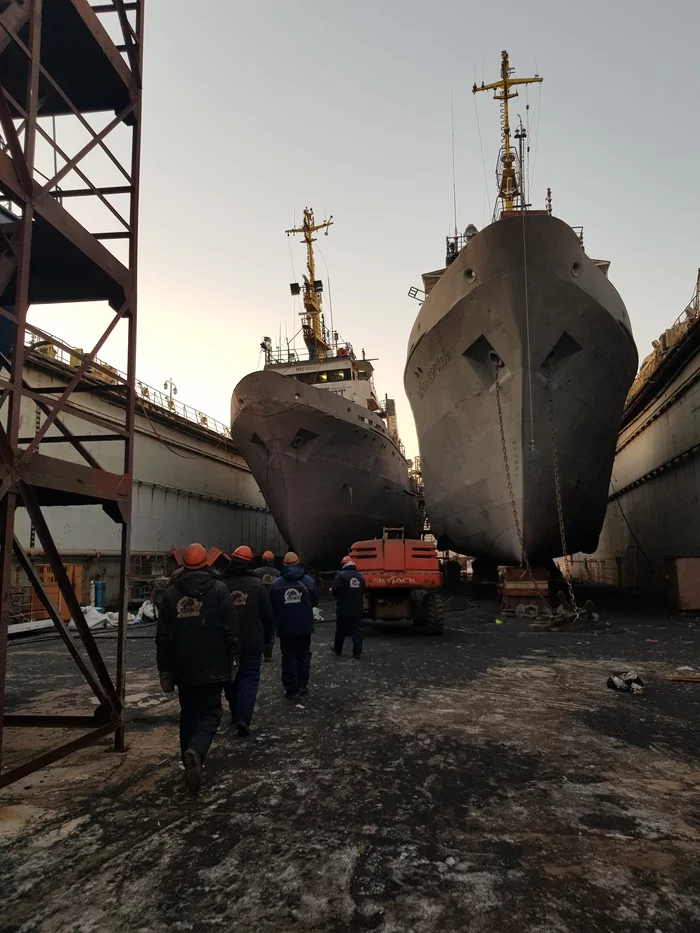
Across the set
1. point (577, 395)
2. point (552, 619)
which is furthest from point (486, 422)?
point (552, 619)

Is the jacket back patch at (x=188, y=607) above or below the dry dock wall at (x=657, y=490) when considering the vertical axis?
below

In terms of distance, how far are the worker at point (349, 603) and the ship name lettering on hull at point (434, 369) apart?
20.5ft

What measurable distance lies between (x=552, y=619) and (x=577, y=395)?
4673 millimetres

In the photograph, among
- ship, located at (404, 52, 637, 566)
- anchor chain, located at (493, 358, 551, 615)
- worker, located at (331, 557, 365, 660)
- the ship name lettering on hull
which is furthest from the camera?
the ship name lettering on hull

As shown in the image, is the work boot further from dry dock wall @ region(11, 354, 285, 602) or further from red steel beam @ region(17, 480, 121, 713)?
dry dock wall @ region(11, 354, 285, 602)

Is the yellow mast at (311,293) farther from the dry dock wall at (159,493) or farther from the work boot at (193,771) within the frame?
the work boot at (193,771)

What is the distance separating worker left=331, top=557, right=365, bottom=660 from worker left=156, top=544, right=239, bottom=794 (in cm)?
398

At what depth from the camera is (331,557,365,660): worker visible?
777cm

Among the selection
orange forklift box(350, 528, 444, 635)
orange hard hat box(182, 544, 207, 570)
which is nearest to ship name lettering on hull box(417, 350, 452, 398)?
orange forklift box(350, 528, 444, 635)

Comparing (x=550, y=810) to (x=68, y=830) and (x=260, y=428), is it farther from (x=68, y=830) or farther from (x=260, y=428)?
(x=260, y=428)

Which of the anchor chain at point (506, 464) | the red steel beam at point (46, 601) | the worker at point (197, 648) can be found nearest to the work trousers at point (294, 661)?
the red steel beam at point (46, 601)

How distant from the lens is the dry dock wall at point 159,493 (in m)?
13.8

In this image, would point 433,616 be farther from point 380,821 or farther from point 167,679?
point 380,821

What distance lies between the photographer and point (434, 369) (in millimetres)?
13062
